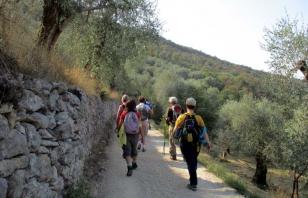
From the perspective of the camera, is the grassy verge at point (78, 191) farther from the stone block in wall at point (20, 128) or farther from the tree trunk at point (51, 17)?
the tree trunk at point (51, 17)

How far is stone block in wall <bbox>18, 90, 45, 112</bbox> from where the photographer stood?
520 cm

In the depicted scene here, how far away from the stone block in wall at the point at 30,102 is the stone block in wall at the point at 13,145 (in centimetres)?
39

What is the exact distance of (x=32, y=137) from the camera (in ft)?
17.8

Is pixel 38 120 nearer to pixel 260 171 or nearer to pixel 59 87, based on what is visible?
pixel 59 87

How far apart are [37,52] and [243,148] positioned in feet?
104

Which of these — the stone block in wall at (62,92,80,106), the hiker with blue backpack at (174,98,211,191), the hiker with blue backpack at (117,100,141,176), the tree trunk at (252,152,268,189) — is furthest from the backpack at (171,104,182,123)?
the tree trunk at (252,152,268,189)

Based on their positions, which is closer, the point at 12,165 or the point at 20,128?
the point at 12,165

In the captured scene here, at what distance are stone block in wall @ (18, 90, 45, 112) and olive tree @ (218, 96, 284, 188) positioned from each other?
22746mm

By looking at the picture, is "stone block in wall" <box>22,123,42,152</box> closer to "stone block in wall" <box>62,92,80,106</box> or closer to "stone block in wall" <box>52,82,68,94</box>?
"stone block in wall" <box>52,82,68,94</box>

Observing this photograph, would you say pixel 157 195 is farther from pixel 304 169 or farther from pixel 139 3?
pixel 304 169

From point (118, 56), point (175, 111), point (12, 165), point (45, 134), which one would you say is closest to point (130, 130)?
point (175, 111)

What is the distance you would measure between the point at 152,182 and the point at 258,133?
24.9m

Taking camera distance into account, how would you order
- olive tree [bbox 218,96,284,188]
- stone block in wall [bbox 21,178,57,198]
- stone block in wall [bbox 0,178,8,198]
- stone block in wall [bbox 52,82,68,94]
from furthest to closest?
olive tree [bbox 218,96,284,188], stone block in wall [bbox 52,82,68,94], stone block in wall [bbox 21,178,57,198], stone block in wall [bbox 0,178,8,198]

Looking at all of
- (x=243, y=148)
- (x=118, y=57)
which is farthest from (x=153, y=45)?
(x=243, y=148)
